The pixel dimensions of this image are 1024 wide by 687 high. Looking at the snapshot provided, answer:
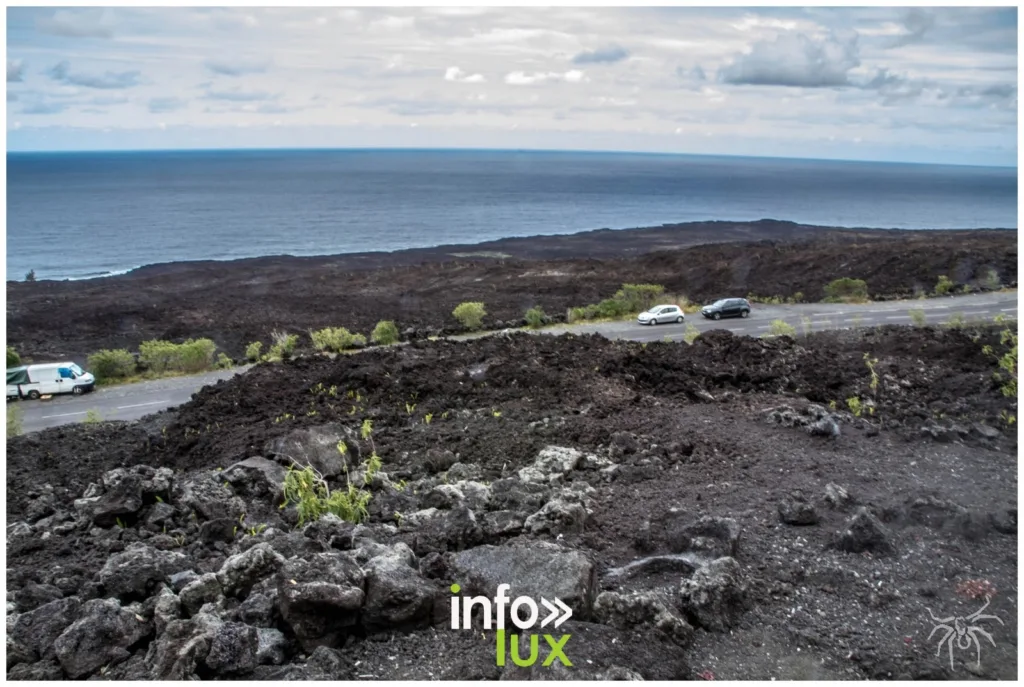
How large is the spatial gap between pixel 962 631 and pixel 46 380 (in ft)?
46.6

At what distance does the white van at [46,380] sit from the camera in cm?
1350

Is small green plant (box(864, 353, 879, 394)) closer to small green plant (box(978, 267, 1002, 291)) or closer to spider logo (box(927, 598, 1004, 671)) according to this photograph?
spider logo (box(927, 598, 1004, 671))

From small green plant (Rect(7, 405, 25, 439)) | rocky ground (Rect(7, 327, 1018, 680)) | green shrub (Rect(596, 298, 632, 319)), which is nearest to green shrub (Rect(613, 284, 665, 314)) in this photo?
green shrub (Rect(596, 298, 632, 319))

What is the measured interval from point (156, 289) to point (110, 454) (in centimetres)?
3113

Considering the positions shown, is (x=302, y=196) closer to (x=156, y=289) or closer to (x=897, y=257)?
(x=156, y=289)

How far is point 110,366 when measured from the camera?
1552 centimetres

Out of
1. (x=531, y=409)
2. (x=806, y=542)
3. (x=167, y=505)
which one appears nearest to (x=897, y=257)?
(x=531, y=409)

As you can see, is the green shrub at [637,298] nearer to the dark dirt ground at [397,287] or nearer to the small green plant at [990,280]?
the dark dirt ground at [397,287]

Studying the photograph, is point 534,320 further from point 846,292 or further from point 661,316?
point 846,292

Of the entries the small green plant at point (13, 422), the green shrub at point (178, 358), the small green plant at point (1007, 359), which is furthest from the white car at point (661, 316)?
the small green plant at point (13, 422)

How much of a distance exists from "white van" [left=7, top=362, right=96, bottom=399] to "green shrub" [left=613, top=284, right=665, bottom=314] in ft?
41.1
